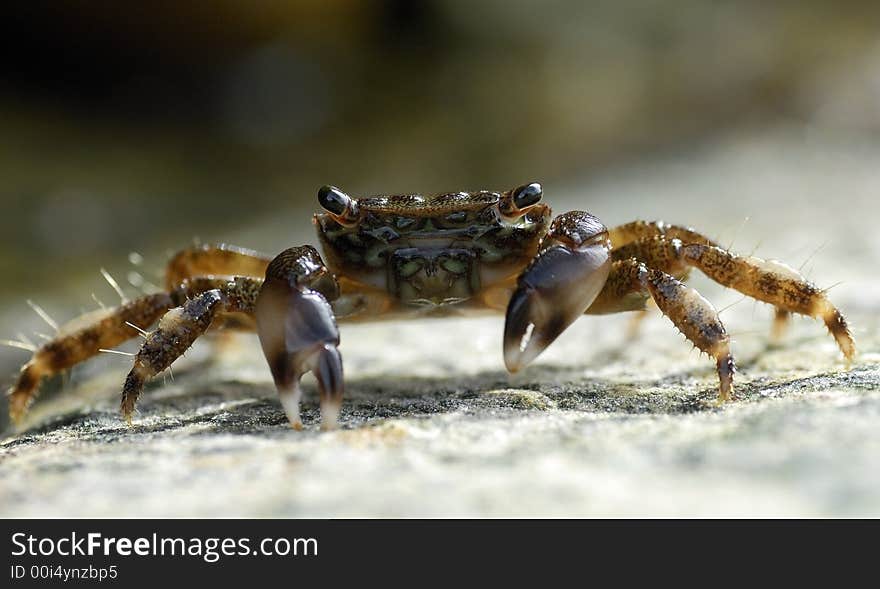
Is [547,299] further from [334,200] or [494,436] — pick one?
[334,200]

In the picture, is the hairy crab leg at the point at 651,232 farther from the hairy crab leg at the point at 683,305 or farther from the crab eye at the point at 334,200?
the crab eye at the point at 334,200

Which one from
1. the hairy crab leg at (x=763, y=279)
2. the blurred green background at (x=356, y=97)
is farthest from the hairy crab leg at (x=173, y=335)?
the blurred green background at (x=356, y=97)

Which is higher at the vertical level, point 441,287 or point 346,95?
point 346,95

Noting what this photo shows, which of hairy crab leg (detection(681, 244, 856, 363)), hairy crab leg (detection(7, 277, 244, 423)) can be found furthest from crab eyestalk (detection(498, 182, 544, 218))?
hairy crab leg (detection(7, 277, 244, 423))

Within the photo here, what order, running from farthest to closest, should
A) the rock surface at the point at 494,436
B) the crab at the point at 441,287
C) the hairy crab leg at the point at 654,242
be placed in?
the hairy crab leg at the point at 654,242 → the crab at the point at 441,287 → the rock surface at the point at 494,436

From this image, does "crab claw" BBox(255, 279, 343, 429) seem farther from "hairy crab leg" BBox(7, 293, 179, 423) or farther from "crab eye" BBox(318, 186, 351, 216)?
"hairy crab leg" BBox(7, 293, 179, 423)

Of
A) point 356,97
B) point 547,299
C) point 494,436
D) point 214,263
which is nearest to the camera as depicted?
point 494,436

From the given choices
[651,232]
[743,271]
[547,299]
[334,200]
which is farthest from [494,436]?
[651,232]
